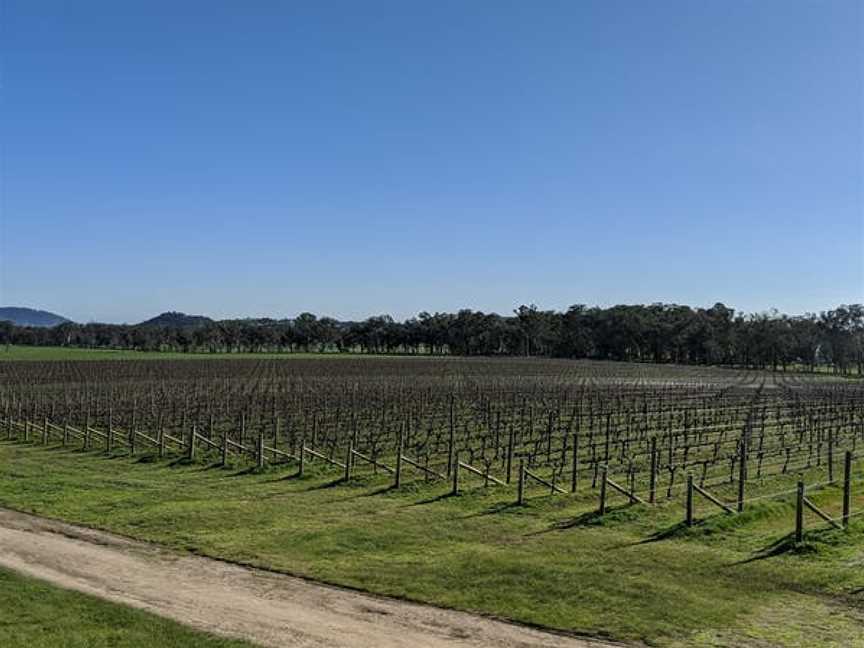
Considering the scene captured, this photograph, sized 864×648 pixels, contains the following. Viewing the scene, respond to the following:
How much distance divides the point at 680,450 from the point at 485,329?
157 meters

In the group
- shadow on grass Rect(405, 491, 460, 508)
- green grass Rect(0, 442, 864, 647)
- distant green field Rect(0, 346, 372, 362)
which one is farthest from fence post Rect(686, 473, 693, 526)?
distant green field Rect(0, 346, 372, 362)

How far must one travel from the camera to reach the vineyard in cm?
2580

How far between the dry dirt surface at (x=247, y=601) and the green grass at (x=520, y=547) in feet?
1.90

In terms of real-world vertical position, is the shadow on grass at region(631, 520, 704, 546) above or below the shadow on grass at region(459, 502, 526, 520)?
above

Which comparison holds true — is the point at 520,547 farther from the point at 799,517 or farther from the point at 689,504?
the point at 799,517

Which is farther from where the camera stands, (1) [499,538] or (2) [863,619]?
(1) [499,538]

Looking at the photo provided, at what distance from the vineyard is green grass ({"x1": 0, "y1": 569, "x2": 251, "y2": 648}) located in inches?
457

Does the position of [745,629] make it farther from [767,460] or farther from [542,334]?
[542,334]

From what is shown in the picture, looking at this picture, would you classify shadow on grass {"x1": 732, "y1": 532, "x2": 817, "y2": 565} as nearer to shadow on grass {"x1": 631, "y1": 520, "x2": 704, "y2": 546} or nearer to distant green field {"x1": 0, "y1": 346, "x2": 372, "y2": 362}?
shadow on grass {"x1": 631, "y1": 520, "x2": 704, "y2": 546}

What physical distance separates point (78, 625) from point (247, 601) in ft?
8.51

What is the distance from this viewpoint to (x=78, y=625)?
11414mm

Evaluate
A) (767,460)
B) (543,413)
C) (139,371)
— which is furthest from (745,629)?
(139,371)

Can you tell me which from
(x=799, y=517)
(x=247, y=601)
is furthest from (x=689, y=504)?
(x=247, y=601)

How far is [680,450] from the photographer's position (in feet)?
113
